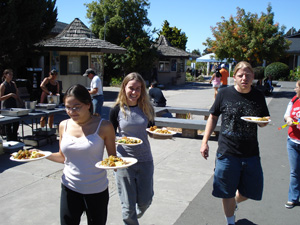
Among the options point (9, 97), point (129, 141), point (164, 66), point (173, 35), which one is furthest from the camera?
point (173, 35)

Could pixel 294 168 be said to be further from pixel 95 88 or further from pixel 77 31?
pixel 77 31

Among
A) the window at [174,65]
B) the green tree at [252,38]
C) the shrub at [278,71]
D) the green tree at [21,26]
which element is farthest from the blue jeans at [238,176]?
the shrub at [278,71]

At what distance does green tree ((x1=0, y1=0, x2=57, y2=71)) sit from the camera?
12562 millimetres

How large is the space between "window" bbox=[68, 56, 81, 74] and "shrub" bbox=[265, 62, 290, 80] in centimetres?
2537

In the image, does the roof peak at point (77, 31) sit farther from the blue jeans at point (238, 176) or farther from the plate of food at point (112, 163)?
the plate of food at point (112, 163)

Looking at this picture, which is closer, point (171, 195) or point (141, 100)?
point (141, 100)

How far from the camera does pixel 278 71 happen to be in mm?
37156

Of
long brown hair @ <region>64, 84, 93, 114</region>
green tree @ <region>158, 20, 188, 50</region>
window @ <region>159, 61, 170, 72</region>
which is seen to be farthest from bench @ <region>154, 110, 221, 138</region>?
green tree @ <region>158, 20, 188, 50</region>

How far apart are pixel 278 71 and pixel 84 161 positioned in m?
38.3

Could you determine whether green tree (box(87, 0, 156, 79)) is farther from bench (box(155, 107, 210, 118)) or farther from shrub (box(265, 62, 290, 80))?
shrub (box(265, 62, 290, 80))

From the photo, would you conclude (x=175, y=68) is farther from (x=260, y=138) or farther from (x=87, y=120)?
(x=87, y=120)

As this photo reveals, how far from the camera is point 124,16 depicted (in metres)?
27.4

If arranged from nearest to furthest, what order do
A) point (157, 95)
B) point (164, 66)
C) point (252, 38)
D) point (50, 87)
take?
point (50, 87)
point (157, 95)
point (252, 38)
point (164, 66)

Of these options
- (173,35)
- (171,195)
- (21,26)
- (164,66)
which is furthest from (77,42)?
(173,35)
